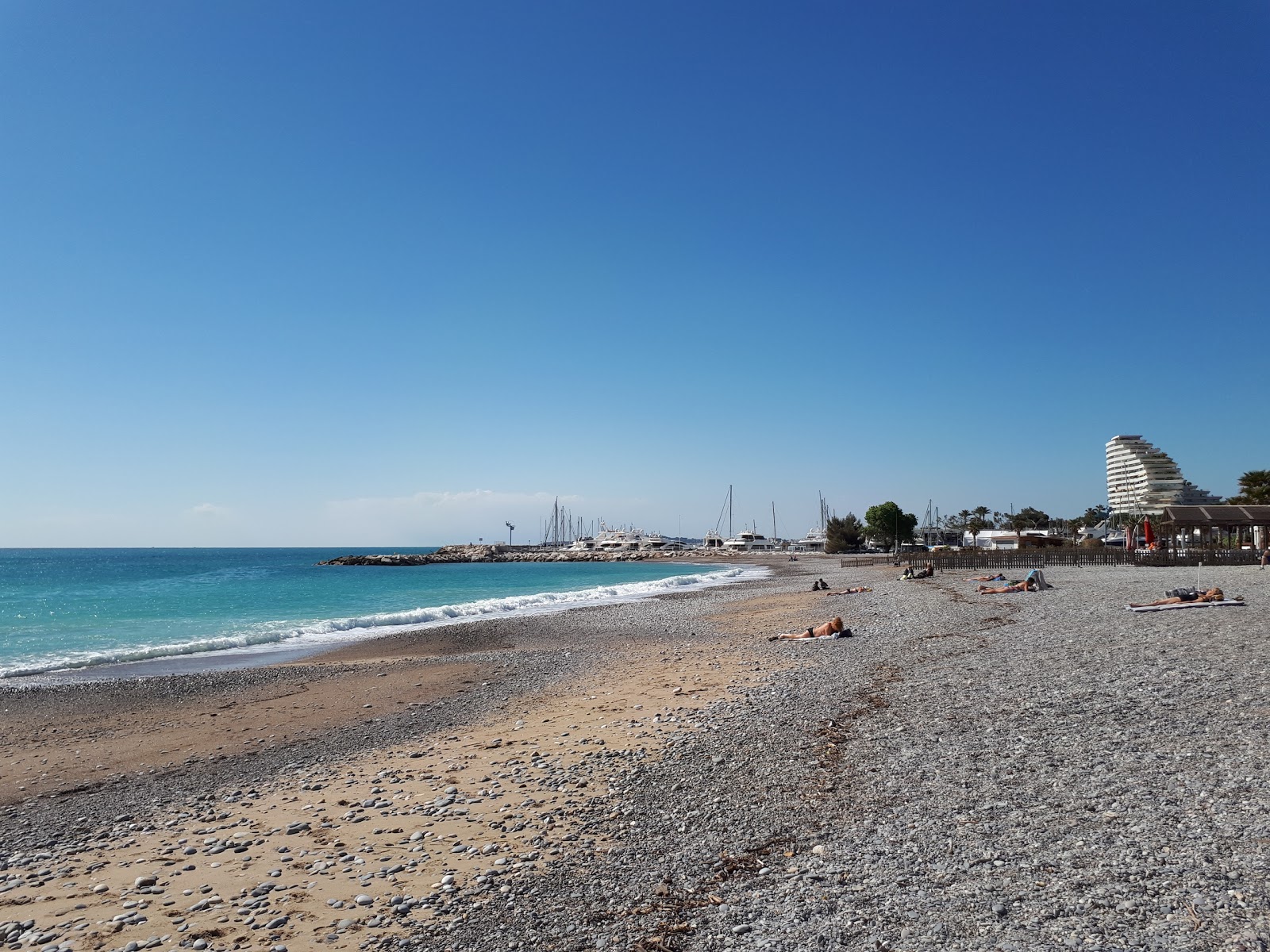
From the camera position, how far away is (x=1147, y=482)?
18288 cm

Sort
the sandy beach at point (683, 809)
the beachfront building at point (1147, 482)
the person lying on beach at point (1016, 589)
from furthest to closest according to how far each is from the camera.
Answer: the beachfront building at point (1147, 482)
the person lying on beach at point (1016, 589)
the sandy beach at point (683, 809)

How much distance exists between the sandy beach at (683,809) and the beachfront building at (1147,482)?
585 feet

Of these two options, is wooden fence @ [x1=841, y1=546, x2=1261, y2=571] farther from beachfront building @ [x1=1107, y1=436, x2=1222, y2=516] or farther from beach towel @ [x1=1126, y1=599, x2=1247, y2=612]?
beachfront building @ [x1=1107, y1=436, x2=1222, y2=516]

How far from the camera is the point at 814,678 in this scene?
13.9m

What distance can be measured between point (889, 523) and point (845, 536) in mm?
15029

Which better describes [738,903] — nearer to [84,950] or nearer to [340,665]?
[84,950]

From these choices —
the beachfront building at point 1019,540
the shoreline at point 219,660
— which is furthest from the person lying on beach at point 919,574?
the beachfront building at point 1019,540

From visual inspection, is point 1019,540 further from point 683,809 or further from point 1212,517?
point 683,809

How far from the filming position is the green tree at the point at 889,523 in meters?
109

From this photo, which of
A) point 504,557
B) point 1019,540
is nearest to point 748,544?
point 504,557

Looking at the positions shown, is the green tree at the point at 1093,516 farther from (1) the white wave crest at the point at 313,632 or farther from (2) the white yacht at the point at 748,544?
(1) the white wave crest at the point at 313,632

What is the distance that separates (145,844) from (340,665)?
12547mm

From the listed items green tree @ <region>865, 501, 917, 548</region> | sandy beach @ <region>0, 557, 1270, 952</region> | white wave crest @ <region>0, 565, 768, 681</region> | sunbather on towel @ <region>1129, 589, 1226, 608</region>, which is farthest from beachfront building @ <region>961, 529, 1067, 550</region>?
sandy beach @ <region>0, 557, 1270, 952</region>

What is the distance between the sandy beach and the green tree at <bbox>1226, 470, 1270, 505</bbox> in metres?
74.3
